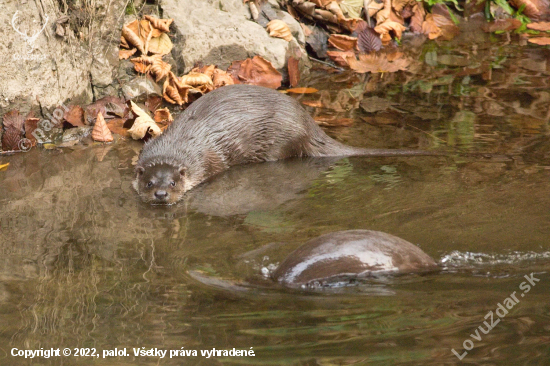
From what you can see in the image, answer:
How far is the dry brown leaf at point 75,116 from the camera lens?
209 inches

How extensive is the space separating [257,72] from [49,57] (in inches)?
71.3

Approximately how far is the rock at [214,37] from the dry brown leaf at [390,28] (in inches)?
54.0

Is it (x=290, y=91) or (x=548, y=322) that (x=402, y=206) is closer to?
(x=548, y=322)

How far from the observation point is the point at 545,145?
473 cm

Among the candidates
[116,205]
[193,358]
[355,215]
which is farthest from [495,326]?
[116,205]

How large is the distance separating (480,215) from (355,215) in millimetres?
630

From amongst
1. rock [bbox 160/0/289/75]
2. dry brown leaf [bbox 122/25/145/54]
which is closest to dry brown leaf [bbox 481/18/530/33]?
rock [bbox 160/0/289/75]

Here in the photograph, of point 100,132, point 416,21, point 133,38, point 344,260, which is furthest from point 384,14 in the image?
point 344,260

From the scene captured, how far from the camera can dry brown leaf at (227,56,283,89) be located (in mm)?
6258

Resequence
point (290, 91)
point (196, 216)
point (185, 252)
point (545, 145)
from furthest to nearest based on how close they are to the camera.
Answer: point (290, 91)
point (545, 145)
point (196, 216)
point (185, 252)

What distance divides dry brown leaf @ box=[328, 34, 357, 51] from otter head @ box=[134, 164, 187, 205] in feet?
10.2

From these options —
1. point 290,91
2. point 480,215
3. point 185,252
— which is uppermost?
point 480,215

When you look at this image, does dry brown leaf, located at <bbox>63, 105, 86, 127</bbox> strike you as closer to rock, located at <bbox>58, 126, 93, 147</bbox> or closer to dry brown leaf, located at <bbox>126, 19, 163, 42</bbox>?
rock, located at <bbox>58, 126, 93, 147</bbox>

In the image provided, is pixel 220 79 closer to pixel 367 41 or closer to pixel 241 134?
pixel 241 134
